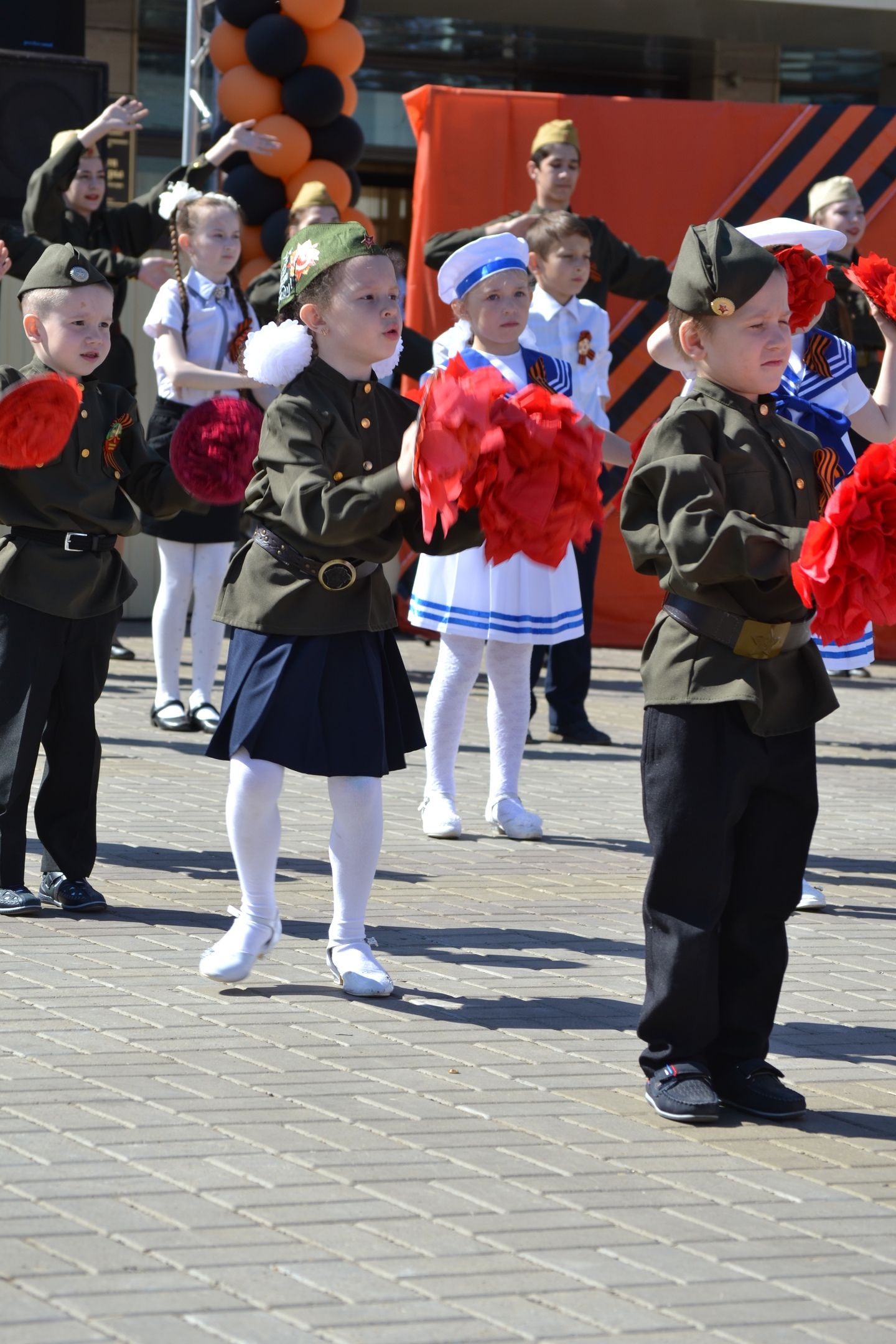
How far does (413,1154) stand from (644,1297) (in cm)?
72

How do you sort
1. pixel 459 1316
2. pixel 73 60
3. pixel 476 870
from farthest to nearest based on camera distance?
pixel 73 60 → pixel 476 870 → pixel 459 1316

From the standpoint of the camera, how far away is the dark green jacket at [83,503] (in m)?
5.54

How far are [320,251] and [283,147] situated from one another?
6869 millimetres

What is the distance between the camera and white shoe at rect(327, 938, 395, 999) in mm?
4852

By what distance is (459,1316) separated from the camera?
3055 mm

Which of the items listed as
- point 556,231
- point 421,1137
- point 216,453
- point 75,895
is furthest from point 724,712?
point 556,231

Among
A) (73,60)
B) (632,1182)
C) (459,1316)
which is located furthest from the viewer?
(73,60)

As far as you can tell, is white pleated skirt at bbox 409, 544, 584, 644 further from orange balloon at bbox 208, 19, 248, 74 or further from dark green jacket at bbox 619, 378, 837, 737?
orange balloon at bbox 208, 19, 248, 74

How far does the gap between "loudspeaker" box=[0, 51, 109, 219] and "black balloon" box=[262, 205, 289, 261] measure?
1132 mm

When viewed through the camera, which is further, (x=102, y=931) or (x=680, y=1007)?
(x=102, y=931)

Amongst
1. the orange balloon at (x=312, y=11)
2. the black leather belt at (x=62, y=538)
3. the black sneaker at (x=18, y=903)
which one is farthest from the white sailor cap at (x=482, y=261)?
the orange balloon at (x=312, y=11)

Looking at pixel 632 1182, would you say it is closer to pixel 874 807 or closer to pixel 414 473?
pixel 414 473

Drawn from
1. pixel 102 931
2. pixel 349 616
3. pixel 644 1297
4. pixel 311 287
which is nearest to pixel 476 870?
pixel 102 931

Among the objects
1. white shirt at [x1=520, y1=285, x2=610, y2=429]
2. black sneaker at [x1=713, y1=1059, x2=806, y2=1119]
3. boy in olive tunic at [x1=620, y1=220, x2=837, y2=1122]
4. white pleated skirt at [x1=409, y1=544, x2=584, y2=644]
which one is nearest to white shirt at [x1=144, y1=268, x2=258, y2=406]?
white shirt at [x1=520, y1=285, x2=610, y2=429]
